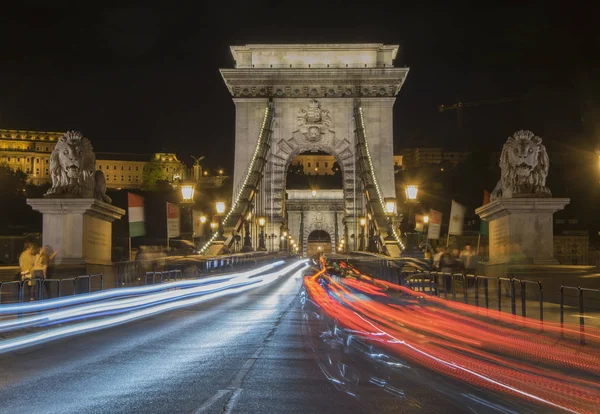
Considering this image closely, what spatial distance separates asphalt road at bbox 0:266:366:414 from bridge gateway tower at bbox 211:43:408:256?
52343mm

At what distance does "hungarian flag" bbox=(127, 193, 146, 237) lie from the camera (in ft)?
91.7

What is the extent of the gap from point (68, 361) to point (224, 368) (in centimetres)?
219

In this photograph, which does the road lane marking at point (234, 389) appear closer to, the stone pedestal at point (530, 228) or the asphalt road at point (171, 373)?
the asphalt road at point (171, 373)

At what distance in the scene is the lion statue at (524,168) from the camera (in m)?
22.5

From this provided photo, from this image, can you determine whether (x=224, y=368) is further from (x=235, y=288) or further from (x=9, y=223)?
(x=9, y=223)

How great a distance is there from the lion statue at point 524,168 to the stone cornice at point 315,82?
4490cm

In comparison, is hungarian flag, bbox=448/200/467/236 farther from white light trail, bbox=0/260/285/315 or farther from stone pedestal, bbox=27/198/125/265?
stone pedestal, bbox=27/198/125/265

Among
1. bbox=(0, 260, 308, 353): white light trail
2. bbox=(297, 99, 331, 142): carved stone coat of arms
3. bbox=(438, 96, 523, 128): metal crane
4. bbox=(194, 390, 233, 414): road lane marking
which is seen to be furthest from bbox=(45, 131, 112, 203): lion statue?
bbox=(438, 96, 523, 128): metal crane

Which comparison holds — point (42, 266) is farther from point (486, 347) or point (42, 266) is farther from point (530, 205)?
point (530, 205)

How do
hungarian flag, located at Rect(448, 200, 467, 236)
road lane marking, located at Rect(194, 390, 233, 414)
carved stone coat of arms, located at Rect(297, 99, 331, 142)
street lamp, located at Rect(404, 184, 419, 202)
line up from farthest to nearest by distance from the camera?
carved stone coat of arms, located at Rect(297, 99, 331, 142) < street lamp, located at Rect(404, 184, 419, 202) < hungarian flag, located at Rect(448, 200, 467, 236) < road lane marking, located at Rect(194, 390, 233, 414)

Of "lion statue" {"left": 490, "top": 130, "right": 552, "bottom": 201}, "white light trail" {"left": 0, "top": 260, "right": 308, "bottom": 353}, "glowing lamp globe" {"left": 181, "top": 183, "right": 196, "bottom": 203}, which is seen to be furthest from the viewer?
"glowing lamp globe" {"left": 181, "top": 183, "right": 196, "bottom": 203}

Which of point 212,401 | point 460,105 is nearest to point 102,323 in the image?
point 212,401

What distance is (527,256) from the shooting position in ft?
71.6

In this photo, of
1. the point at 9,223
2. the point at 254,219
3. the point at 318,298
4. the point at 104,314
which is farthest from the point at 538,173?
the point at 9,223
